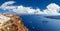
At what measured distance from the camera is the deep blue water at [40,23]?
6.75 m

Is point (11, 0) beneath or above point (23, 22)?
above

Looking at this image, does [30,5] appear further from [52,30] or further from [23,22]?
[52,30]

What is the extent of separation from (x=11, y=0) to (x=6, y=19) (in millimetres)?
738

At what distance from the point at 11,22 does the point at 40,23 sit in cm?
109

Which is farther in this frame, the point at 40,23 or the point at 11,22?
the point at 11,22

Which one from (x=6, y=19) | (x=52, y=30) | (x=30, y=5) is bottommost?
(x=52, y=30)

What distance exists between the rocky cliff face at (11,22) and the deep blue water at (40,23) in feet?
0.75

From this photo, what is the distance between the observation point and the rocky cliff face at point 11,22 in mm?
6753

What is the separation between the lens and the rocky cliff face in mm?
6753

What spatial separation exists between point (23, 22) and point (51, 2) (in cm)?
129

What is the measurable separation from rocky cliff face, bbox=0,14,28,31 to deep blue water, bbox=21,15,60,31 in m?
0.23

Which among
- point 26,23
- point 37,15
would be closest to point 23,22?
point 26,23

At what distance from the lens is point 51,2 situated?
6855mm

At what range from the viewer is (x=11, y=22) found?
22.6 ft
